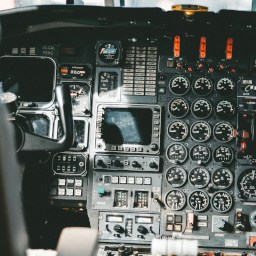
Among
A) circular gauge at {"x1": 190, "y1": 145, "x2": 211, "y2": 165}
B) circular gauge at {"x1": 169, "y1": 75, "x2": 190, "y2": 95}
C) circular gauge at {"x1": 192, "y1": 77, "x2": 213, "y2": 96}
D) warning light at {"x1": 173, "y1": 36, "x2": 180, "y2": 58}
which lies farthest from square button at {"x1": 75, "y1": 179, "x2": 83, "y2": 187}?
warning light at {"x1": 173, "y1": 36, "x2": 180, "y2": 58}

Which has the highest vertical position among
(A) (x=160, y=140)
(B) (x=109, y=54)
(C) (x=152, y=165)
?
(B) (x=109, y=54)

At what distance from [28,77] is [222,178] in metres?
1.84

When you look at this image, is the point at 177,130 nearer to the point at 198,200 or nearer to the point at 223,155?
the point at 223,155

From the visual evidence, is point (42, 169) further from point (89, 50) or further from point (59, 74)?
point (89, 50)

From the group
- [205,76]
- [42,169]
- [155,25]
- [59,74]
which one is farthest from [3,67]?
[205,76]

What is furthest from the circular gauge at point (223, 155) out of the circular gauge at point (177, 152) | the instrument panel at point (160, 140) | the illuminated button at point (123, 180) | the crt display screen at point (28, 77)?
the crt display screen at point (28, 77)

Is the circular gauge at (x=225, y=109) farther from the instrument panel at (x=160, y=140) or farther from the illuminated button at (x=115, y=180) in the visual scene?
the illuminated button at (x=115, y=180)

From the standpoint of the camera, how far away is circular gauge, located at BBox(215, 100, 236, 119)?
13.7ft

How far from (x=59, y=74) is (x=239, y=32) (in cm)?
152

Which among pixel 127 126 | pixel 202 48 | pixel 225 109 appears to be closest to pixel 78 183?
pixel 127 126

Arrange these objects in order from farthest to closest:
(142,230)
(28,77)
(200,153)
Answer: (28,77)
(200,153)
(142,230)

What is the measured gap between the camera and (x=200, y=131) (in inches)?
165

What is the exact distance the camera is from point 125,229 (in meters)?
4.13

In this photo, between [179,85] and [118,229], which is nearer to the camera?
[118,229]
